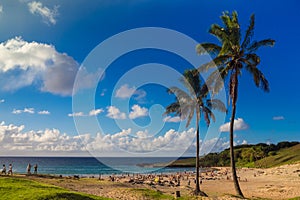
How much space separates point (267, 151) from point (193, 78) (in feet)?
364

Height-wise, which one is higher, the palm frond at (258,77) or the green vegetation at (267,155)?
the palm frond at (258,77)

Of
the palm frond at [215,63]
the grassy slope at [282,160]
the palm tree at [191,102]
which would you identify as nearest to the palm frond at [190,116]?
the palm tree at [191,102]

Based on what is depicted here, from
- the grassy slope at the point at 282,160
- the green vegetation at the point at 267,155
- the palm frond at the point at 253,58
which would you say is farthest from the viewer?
the green vegetation at the point at 267,155

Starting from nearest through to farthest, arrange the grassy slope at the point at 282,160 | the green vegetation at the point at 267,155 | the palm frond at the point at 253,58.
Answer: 1. the palm frond at the point at 253,58
2. the grassy slope at the point at 282,160
3. the green vegetation at the point at 267,155

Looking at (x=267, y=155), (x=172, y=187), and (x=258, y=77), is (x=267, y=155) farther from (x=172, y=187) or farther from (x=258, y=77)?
(x=258, y=77)

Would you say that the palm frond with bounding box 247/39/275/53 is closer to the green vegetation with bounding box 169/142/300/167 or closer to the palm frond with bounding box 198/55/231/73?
the palm frond with bounding box 198/55/231/73

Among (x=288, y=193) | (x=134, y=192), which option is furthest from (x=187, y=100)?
(x=288, y=193)

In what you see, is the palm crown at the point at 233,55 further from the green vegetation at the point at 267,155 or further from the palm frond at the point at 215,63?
the green vegetation at the point at 267,155

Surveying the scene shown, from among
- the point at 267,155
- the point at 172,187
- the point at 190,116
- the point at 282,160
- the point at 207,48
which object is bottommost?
the point at 172,187

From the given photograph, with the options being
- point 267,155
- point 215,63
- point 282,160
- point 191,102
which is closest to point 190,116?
point 191,102

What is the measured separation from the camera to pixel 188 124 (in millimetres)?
30188

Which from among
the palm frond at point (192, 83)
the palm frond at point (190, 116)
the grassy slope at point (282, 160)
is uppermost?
the palm frond at point (192, 83)

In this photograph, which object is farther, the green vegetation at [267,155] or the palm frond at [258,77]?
the green vegetation at [267,155]

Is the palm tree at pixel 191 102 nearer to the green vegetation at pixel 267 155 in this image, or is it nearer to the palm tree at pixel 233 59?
the palm tree at pixel 233 59
